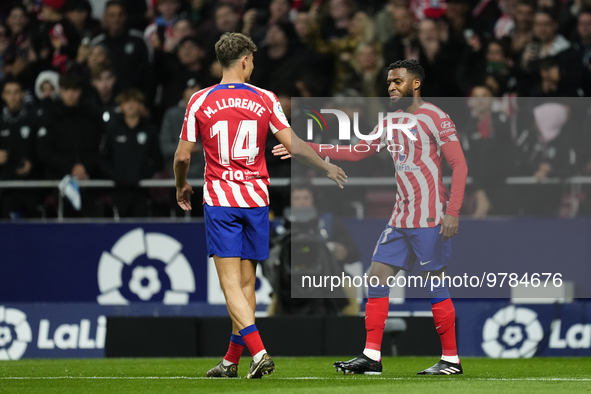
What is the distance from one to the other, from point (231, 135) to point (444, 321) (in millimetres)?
1868

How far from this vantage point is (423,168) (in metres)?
6.43

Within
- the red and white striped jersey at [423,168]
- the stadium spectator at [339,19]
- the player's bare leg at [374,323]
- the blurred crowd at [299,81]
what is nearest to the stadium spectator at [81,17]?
the blurred crowd at [299,81]

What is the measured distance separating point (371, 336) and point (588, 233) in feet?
11.5

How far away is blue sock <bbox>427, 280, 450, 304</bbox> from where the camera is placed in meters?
6.29

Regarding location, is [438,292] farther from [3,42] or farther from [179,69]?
[3,42]

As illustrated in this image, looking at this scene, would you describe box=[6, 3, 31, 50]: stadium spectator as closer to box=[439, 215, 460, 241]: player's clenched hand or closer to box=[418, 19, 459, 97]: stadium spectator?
box=[418, 19, 459, 97]: stadium spectator

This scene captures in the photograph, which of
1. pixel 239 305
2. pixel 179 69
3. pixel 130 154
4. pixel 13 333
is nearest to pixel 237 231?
pixel 239 305

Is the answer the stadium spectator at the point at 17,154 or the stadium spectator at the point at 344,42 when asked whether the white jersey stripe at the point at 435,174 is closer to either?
the stadium spectator at the point at 344,42

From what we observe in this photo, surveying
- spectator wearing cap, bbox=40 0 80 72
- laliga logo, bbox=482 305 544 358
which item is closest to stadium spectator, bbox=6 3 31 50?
spectator wearing cap, bbox=40 0 80 72

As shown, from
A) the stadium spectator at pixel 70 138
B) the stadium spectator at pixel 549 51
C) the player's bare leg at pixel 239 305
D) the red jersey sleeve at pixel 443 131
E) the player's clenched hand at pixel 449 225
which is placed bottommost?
the player's bare leg at pixel 239 305

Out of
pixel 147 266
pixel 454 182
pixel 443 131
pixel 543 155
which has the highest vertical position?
pixel 543 155

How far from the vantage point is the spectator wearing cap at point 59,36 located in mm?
12331

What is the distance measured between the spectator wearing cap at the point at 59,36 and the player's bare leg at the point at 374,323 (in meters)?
7.12

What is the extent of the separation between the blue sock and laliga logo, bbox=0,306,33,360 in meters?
4.63
